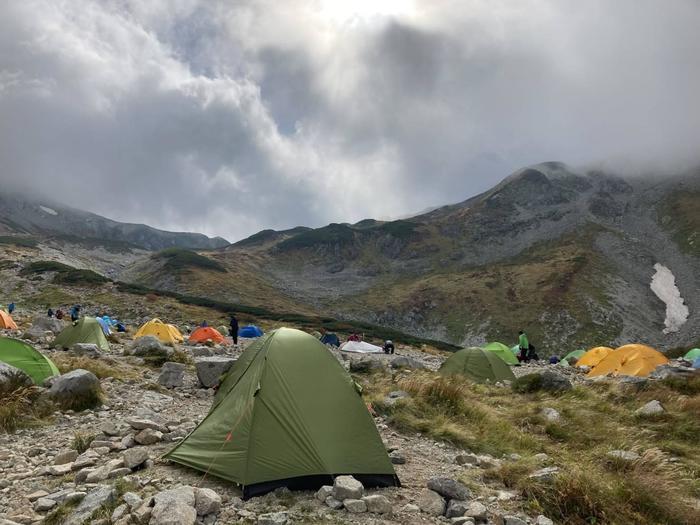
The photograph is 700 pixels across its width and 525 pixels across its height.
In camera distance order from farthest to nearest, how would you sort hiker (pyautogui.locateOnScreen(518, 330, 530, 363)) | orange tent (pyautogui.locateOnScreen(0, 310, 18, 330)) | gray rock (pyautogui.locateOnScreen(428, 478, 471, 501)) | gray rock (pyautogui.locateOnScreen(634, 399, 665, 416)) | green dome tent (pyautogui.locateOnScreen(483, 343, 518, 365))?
green dome tent (pyautogui.locateOnScreen(483, 343, 518, 365)), hiker (pyautogui.locateOnScreen(518, 330, 530, 363)), orange tent (pyautogui.locateOnScreen(0, 310, 18, 330)), gray rock (pyautogui.locateOnScreen(634, 399, 665, 416)), gray rock (pyautogui.locateOnScreen(428, 478, 471, 501))

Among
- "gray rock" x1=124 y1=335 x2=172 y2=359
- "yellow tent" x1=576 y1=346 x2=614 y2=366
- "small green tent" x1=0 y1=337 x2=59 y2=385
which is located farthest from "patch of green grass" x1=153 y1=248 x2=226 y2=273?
"small green tent" x1=0 y1=337 x2=59 y2=385

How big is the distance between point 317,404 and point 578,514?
4106 millimetres

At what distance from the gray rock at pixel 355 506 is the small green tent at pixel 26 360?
9.54 meters

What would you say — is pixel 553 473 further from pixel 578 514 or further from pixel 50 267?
pixel 50 267

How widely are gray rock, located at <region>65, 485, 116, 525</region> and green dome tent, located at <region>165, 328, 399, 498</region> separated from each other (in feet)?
4.38

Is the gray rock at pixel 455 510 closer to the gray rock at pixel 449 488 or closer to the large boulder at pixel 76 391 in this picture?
the gray rock at pixel 449 488

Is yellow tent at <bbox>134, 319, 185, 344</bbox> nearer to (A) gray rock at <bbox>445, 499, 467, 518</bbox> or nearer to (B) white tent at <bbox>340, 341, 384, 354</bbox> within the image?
(B) white tent at <bbox>340, 341, 384, 354</bbox>

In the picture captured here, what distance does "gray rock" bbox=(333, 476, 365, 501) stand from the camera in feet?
20.8

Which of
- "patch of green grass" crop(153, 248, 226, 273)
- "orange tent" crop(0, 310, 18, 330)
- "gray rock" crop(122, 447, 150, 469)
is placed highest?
"patch of green grass" crop(153, 248, 226, 273)

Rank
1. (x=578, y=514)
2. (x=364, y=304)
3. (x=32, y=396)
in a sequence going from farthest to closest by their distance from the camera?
(x=364, y=304) < (x=32, y=396) < (x=578, y=514)

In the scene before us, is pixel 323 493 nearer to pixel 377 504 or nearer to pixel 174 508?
pixel 377 504

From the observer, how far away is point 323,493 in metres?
6.40

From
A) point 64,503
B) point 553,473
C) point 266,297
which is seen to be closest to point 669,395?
point 553,473

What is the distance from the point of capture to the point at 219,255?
18962 centimetres
